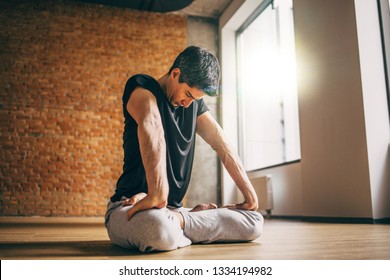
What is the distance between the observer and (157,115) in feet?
5.02

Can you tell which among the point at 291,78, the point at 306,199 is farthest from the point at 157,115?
the point at 291,78

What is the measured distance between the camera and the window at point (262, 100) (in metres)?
6.21

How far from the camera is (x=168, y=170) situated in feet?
5.64

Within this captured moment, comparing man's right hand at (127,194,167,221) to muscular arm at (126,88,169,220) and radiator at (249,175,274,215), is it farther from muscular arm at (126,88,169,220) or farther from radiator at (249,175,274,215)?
radiator at (249,175,274,215)

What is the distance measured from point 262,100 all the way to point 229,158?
5.12 metres

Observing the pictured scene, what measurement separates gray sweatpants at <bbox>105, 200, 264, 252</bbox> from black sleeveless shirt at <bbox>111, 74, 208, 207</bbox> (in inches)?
3.8

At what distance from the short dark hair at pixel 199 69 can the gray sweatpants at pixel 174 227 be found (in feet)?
1.78

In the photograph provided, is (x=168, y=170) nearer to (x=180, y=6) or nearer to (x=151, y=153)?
(x=151, y=153)

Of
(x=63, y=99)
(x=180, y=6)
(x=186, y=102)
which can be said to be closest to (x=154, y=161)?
(x=186, y=102)

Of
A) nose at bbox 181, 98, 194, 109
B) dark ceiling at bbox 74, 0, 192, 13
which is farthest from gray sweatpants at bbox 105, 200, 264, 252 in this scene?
dark ceiling at bbox 74, 0, 192, 13

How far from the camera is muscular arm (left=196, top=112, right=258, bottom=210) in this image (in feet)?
5.98

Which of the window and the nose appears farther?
the window

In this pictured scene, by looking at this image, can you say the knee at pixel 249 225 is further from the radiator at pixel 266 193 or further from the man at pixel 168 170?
the radiator at pixel 266 193

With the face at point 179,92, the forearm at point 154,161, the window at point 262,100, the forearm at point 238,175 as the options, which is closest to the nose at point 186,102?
the face at point 179,92
